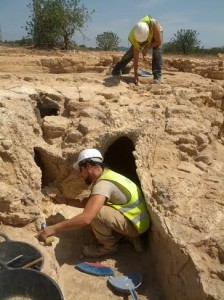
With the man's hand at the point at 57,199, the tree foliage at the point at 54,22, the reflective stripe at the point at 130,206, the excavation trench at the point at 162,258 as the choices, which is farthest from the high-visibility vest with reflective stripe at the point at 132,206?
the tree foliage at the point at 54,22

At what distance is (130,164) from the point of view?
536 centimetres

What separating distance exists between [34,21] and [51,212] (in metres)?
15.1

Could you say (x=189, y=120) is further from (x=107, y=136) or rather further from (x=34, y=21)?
(x=34, y=21)

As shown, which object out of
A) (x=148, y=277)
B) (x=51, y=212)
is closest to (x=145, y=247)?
(x=148, y=277)

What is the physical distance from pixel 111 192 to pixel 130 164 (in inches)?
70.7

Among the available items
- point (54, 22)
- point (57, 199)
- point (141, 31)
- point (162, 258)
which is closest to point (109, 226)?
point (162, 258)

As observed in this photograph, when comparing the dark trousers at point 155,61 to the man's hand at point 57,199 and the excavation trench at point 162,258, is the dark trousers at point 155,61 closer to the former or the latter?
the excavation trench at point 162,258

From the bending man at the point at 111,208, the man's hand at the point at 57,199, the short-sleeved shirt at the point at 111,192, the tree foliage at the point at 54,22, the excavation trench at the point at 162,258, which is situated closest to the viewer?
the excavation trench at the point at 162,258

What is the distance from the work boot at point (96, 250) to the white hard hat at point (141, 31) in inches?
137

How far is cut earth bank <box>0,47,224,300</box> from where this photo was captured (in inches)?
124

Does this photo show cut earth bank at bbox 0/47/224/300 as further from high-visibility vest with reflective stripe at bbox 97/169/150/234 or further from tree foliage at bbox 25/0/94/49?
tree foliage at bbox 25/0/94/49

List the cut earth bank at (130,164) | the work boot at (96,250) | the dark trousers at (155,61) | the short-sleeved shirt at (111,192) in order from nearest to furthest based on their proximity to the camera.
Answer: the cut earth bank at (130,164) < the short-sleeved shirt at (111,192) < the work boot at (96,250) < the dark trousers at (155,61)

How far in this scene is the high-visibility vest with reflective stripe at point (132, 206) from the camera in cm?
364

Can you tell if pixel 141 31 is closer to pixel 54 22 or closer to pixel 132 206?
pixel 132 206
